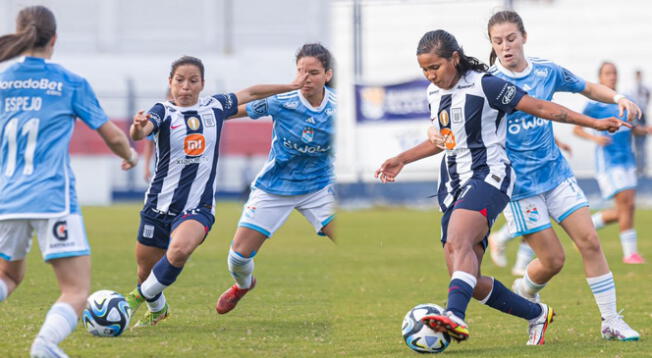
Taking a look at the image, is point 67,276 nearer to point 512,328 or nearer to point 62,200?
point 62,200

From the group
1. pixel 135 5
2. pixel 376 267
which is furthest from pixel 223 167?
pixel 376 267

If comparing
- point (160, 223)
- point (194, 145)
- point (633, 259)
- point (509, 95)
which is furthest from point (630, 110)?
point (633, 259)

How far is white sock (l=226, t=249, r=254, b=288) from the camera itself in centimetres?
741

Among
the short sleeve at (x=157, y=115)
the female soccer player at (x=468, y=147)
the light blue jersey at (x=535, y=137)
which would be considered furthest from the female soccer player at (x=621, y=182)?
the short sleeve at (x=157, y=115)

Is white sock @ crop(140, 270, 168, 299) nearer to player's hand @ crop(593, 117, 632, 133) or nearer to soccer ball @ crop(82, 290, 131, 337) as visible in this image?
soccer ball @ crop(82, 290, 131, 337)

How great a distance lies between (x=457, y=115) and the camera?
19.1 feet

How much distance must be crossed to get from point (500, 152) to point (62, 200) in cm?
253

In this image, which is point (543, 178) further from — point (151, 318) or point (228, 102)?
point (151, 318)

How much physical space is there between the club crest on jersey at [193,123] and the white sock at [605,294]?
285 cm

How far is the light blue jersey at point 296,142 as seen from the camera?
7516 millimetres

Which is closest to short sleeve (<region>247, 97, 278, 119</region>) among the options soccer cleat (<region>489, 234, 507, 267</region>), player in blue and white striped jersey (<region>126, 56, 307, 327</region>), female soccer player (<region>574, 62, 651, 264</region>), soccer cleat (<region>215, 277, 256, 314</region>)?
player in blue and white striped jersey (<region>126, 56, 307, 327</region>)

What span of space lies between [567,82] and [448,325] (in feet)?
7.01

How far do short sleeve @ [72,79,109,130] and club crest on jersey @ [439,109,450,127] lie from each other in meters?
2.00

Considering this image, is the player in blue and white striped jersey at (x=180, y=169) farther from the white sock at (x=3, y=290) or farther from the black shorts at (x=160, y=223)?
the white sock at (x=3, y=290)
